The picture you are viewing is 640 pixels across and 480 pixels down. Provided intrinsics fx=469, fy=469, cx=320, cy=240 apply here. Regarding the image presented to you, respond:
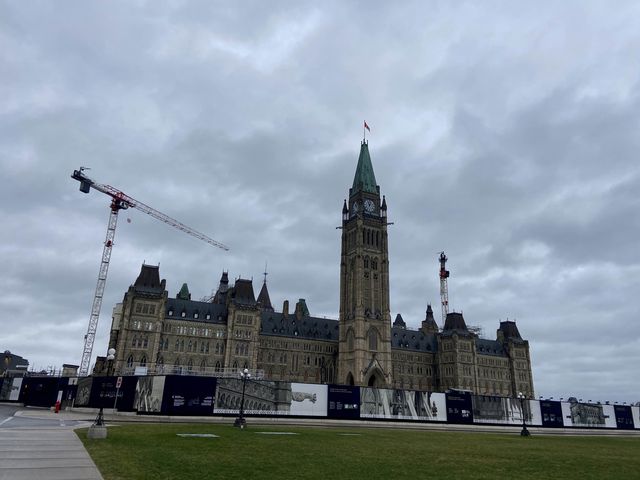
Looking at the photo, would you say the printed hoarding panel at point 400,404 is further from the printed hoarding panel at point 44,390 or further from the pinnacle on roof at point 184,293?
the pinnacle on roof at point 184,293

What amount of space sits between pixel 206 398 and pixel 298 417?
12.4 meters

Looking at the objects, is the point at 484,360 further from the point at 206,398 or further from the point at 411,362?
the point at 206,398

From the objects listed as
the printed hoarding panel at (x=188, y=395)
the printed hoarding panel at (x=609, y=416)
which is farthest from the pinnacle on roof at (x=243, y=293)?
the printed hoarding panel at (x=609, y=416)

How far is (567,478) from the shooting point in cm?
1830

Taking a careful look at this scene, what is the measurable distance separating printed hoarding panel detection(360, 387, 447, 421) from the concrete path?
152 feet

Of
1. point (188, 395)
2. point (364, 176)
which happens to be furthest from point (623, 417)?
point (364, 176)

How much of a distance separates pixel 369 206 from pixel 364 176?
34.5 ft

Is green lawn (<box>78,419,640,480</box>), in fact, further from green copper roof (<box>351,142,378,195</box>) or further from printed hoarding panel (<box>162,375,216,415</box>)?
green copper roof (<box>351,142,378,195</box>)

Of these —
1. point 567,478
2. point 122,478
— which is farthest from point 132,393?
point 567,478

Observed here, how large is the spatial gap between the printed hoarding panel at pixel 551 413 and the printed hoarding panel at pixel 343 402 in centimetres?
3473

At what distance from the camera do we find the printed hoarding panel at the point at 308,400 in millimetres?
60125

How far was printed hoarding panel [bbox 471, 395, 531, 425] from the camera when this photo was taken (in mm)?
72562

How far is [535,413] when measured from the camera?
76375 mm

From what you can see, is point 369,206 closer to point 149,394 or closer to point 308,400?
point 308,400
